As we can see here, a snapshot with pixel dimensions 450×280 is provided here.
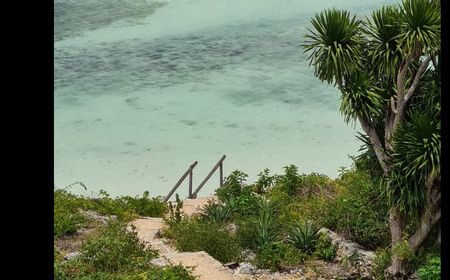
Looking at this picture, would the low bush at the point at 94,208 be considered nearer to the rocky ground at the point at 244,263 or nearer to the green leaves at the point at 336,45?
the rocky ground at the point at 244,263

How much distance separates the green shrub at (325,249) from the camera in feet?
51.7

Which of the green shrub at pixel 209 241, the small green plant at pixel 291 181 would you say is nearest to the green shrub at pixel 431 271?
the green shrub at pixel 209 241

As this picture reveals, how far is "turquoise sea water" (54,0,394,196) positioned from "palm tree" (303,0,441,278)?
11373 millimetres

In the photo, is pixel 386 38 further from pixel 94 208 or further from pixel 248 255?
pixel 94 208

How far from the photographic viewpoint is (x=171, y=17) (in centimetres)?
4691

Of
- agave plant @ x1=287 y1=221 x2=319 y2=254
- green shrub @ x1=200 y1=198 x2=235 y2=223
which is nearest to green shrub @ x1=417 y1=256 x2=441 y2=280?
agave plant @ x1=287 y1=221 x2=319 y2=254

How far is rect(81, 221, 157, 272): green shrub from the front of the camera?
14.1 meters

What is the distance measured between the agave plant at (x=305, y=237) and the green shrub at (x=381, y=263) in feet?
5.79

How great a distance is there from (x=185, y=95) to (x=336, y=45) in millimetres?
22854

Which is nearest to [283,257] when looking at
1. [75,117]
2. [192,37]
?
[75,117]

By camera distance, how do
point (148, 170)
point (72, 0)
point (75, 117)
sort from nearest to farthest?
1. point (148, 170)
2. point (75, 117)
3. point (72, 0)

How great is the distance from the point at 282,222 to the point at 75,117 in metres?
17.8

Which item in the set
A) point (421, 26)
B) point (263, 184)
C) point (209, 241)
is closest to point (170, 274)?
point (209, 241)
